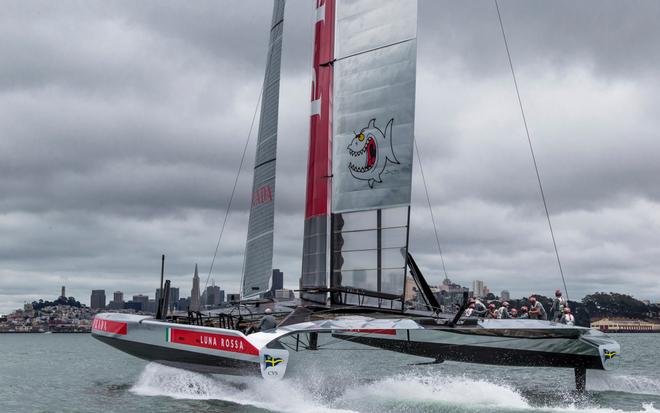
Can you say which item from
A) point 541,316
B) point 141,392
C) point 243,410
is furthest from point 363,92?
point 141,392

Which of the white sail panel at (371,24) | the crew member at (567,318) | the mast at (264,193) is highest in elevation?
the white sail panel at (371,24)

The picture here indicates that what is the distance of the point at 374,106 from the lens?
12219 mm

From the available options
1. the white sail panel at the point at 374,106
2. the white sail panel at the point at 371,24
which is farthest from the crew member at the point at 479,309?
the white sail panel at the point at 371,24

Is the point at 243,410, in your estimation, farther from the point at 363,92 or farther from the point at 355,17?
the point at 355,17

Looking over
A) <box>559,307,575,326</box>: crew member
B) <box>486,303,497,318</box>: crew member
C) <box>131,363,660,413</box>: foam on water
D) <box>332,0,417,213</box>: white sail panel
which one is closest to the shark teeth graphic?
<box>332,0,417,213</box>: white sail panel

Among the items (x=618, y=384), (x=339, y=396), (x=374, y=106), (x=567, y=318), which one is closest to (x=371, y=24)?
(x=374, y=106)

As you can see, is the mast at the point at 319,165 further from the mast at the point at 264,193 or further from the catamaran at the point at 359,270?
the mast at the point at 264,193

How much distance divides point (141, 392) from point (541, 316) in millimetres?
Answer: 7981

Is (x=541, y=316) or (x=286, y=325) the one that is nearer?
(x=286, y=325)

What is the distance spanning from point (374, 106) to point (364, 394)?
494 centimetres

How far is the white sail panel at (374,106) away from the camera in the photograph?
1184 cm

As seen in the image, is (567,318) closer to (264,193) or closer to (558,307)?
(558,307)

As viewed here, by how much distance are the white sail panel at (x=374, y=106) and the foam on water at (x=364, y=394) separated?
318cm

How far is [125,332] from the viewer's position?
12375 millimetres
